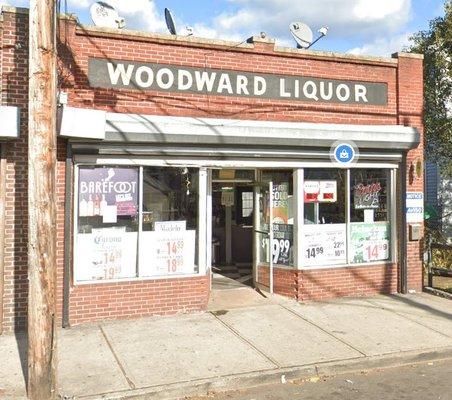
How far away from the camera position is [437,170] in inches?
709

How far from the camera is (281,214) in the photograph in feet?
31.8

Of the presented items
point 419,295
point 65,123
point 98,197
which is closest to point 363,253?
point 419,295

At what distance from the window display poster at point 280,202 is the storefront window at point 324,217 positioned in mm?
349

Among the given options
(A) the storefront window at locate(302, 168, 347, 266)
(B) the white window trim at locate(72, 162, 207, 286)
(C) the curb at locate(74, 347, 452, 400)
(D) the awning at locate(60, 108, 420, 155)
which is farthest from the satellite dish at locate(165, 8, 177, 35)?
(C) the curb at locate(74, 347, 452, 400)

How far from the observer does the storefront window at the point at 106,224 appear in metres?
7.99

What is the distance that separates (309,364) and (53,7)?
4.81 metres

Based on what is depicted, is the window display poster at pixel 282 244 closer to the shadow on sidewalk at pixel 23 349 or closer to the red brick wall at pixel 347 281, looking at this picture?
the red brick wall at pixel 347 281

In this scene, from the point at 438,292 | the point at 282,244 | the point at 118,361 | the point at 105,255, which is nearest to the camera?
the point at 118,361

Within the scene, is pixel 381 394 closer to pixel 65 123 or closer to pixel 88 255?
pixel 88 255

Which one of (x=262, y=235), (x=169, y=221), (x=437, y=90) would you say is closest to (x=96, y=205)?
(x=169, y=221)

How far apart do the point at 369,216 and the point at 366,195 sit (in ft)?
1.35

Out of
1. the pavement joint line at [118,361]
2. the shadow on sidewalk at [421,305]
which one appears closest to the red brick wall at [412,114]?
the shadow on sidewalk at [421,305]

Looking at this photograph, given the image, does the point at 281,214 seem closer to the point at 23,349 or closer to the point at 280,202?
the point at 280,202

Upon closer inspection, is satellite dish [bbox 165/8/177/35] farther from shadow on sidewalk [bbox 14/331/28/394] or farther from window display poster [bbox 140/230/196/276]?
shadow on sidewalk [bbox 14/331/28/394]
